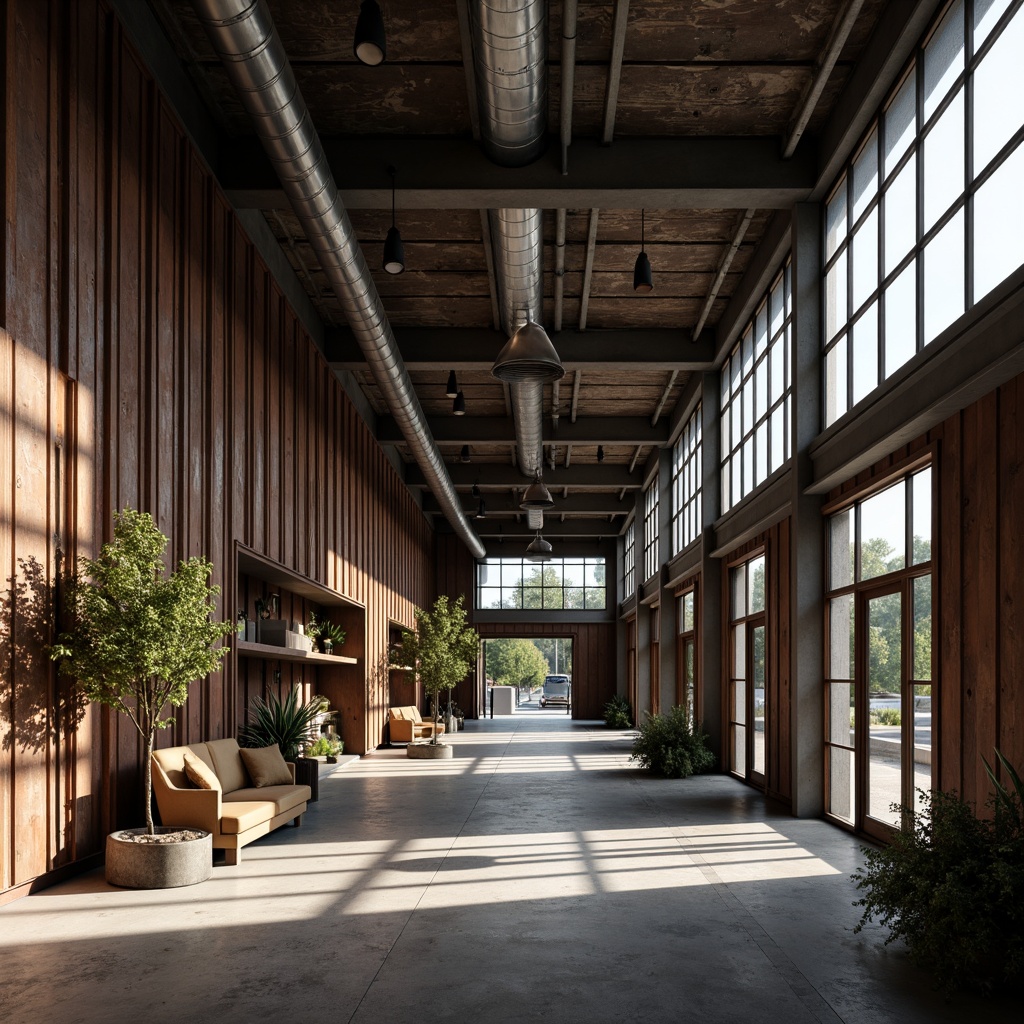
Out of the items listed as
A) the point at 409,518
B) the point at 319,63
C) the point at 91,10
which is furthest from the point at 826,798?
the point at 409,518

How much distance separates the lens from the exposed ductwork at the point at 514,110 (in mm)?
6594

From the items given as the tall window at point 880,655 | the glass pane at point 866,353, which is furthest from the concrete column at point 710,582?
the glass pane at point 866,353

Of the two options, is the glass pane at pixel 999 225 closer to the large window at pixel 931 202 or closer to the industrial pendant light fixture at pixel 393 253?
the large window at pixel 931 202

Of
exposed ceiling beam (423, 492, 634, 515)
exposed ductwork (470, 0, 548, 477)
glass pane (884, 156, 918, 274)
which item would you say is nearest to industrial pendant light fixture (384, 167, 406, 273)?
exposed ductwork (470, 0, 548, 477)

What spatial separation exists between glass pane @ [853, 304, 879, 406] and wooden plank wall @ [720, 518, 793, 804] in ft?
7.64

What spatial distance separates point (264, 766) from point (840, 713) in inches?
207

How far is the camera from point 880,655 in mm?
8430

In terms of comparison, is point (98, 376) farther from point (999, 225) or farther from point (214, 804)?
point (999, 225)

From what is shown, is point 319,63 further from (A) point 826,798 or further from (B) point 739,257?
(A) point 826,798

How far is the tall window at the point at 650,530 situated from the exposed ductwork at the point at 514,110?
10.5 metres

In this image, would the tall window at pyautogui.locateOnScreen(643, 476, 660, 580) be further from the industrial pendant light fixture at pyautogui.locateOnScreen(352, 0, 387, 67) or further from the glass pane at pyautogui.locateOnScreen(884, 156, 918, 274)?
the industrial pendant light fixture at pyautogui.locateOnScreen(352, 0, 387, 67)

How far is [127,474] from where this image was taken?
741 centimetres

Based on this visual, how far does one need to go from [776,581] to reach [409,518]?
13350 mm

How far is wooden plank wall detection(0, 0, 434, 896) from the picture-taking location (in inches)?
235
